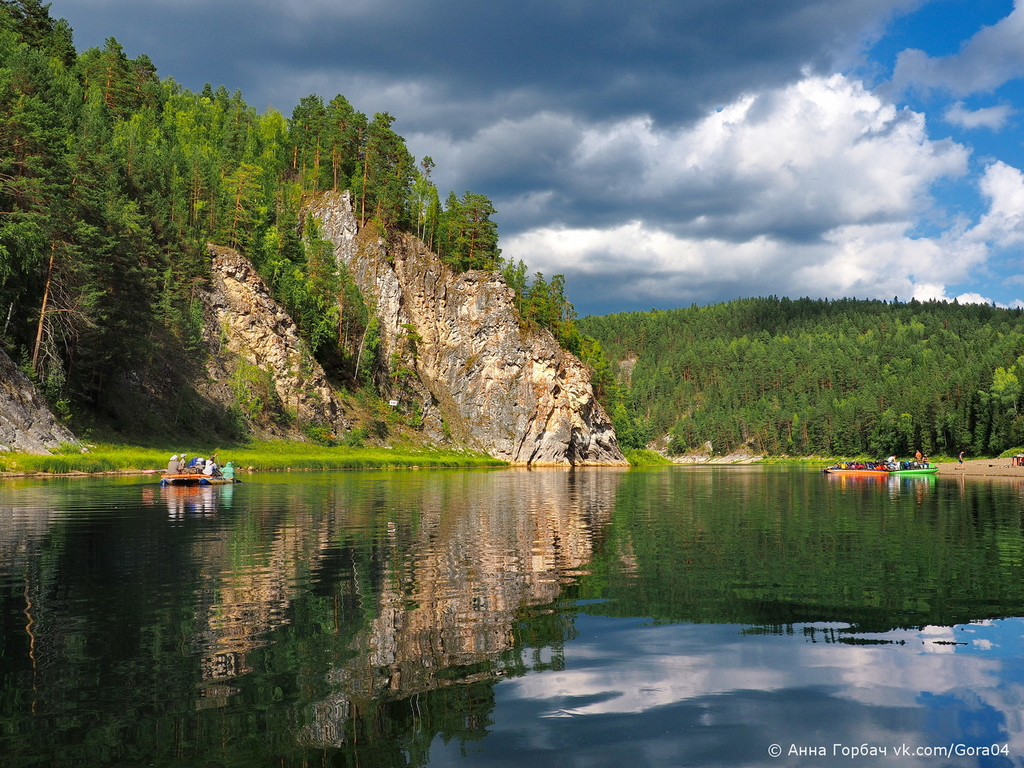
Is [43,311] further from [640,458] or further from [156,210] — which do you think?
[640,458]

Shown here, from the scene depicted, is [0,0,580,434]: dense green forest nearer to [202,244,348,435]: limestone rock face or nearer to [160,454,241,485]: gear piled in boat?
[202,244,348,435]: limestone rock face

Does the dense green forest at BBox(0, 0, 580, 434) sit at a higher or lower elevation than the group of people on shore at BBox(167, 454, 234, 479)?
higher

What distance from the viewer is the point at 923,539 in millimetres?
23781

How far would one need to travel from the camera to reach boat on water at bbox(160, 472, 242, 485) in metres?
47.6

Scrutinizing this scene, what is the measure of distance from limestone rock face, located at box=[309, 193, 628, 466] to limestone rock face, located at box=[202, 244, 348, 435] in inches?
918

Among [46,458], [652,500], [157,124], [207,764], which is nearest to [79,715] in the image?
[207,764]

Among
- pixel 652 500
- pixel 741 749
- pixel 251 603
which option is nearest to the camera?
pixel 741 749

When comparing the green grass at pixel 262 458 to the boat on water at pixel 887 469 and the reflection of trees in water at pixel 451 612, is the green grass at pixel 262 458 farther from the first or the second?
the boat on water at pixel 887 469

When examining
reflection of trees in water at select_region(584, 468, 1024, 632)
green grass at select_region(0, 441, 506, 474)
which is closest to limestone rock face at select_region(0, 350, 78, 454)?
green grass at select_region(0, 441, 506, 474)

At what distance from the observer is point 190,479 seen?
4891cm

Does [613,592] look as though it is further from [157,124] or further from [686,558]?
[157,124]

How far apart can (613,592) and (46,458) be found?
51101 mm

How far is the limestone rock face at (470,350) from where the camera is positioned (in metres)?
119

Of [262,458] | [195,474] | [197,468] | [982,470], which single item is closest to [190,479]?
[195,474]
